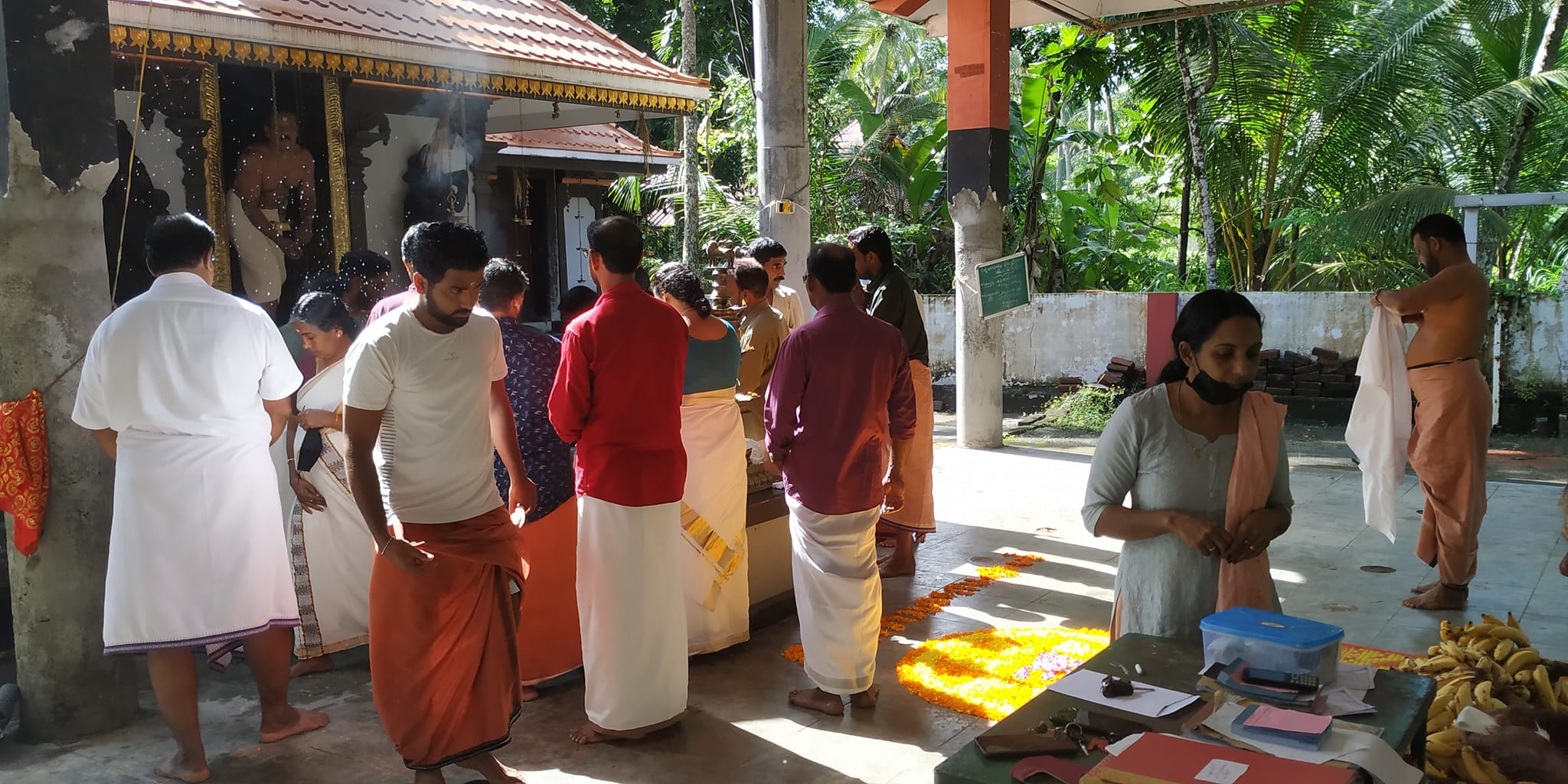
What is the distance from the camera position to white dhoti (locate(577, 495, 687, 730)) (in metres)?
3.99

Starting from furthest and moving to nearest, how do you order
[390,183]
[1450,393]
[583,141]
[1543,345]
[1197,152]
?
1. [1197,152]
2. [583,141]
3. [1543,345]
4. [390,183]
5. [1450,393]

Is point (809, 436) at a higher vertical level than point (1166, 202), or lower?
lower

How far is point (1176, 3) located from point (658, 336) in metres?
7.76

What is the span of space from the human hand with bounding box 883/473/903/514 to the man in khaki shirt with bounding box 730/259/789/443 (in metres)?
1.31

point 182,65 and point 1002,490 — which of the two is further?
point 1002,490

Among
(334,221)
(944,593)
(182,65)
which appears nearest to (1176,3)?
(944,593)

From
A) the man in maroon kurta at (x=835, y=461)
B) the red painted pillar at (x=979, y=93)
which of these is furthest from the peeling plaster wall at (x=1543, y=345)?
the man in maroon kurta at (x=835, y=461)

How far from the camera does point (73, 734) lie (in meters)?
4.15

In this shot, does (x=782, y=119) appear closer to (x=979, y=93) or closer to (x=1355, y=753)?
(x=979, y=93)

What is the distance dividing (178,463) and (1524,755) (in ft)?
12.7

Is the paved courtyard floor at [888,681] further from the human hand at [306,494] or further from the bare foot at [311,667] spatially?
the human hand at [306,494]

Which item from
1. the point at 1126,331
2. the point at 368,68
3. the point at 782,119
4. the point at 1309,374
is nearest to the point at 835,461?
the point at 368,68

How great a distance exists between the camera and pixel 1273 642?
2459 millimetres

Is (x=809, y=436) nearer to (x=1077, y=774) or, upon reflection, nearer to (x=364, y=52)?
(x=1077, y=774)
